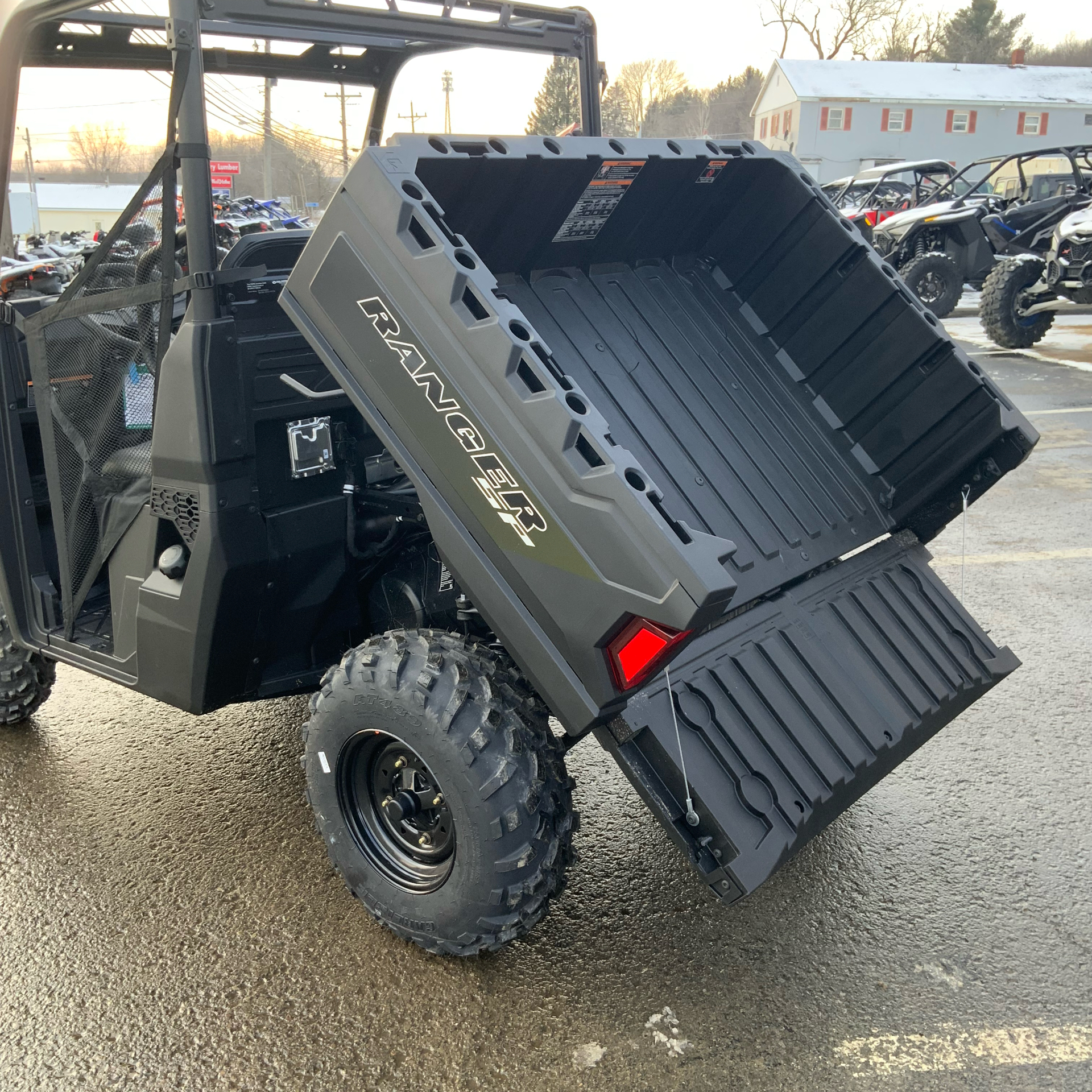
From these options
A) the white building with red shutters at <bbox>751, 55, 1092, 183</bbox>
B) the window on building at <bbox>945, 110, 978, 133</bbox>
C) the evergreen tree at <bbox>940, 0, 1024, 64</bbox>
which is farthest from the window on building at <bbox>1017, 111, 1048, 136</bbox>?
the evergreen tree at <bbox>940, 0, 1024, 64</bbox>

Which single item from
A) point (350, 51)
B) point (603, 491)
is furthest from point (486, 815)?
point (350, 51)

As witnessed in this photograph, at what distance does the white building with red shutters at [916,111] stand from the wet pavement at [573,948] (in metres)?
49.8

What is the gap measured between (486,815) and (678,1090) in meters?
0.75

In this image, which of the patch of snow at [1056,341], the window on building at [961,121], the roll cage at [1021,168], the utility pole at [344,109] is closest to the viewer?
the utility pole at [344,109]

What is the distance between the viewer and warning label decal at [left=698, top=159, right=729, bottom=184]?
3320 millimetres

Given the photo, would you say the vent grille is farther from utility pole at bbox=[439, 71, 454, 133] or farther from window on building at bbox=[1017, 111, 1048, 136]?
window on building at bbox=[1017, 111, 1048, 136]

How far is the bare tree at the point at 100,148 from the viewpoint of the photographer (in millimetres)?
3094

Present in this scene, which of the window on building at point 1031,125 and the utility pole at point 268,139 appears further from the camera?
the window on building at point 1031,125

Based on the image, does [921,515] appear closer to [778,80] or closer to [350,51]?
[350,51]

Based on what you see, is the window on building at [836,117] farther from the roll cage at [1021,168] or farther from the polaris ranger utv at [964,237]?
the polaris ranger utv at [964,237]

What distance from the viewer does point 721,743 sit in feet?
8.72

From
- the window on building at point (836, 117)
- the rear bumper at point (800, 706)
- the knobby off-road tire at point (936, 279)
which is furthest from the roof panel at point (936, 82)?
the rear bumper at point (800, 706)

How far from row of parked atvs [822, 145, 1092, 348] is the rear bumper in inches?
351

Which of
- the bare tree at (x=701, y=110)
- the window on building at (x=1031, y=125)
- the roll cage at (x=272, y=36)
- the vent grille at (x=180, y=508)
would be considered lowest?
the bare tree at (x=701, y=110)
